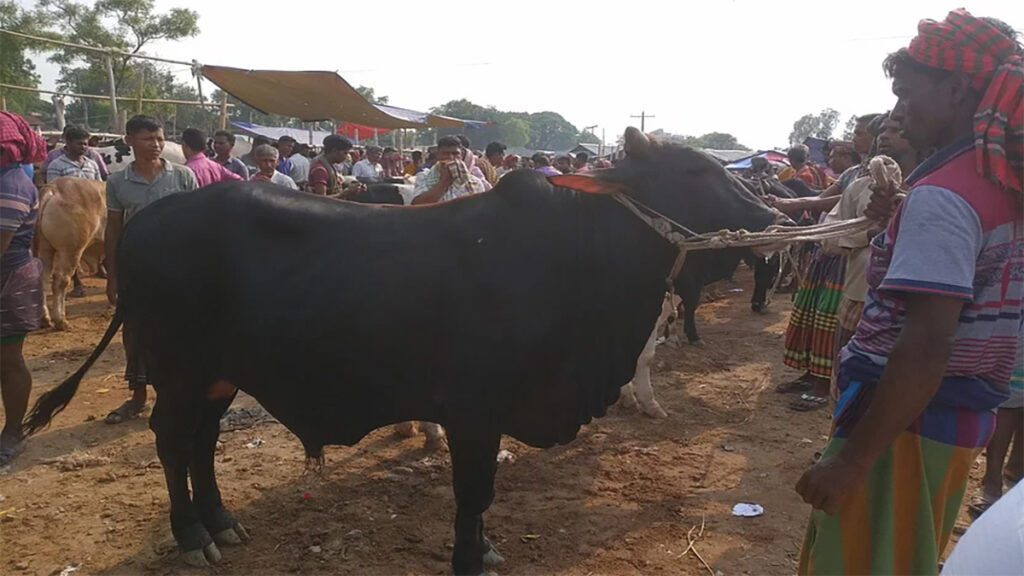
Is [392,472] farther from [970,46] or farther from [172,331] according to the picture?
[970,46]

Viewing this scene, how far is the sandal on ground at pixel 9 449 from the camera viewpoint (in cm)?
443

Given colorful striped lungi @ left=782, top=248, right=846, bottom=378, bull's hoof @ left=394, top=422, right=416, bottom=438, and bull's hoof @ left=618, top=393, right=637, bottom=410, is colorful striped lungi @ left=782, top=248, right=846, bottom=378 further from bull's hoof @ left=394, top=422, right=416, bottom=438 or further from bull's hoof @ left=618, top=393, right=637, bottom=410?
bull's hoof @ left=394, top=422, right=416, bottom=438

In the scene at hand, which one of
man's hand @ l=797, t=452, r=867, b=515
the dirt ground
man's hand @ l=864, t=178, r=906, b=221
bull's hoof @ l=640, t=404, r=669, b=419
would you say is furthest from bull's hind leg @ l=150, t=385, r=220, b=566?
bull's hoof @ l=640, t=404, r=669, b=419

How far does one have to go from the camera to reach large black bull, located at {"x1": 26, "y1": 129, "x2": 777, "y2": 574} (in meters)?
3.02

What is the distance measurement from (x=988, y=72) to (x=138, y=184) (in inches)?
210

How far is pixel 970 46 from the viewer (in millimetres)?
1719

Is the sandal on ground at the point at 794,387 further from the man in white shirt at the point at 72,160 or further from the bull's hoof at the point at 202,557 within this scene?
the man in white shirt at the point at 72,160

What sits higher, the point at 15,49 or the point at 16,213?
the point at 15,49

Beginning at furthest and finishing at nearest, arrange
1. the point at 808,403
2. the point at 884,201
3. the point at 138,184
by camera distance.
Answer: the point at 808,403
the point at 138,184
the point at 884,201

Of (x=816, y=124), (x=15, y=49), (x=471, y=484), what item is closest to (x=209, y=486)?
(x=471, y=484)

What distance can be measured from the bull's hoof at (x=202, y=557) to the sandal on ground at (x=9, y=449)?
195 cm

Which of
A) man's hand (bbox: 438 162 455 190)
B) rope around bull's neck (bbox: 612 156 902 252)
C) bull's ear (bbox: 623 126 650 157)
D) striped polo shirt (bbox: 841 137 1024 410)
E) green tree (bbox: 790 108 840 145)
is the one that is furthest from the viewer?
green tree (bbox: 790 108 840 145)

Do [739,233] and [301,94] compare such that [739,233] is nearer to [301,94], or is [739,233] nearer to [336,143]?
[336,143]

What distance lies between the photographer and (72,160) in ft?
29.5
